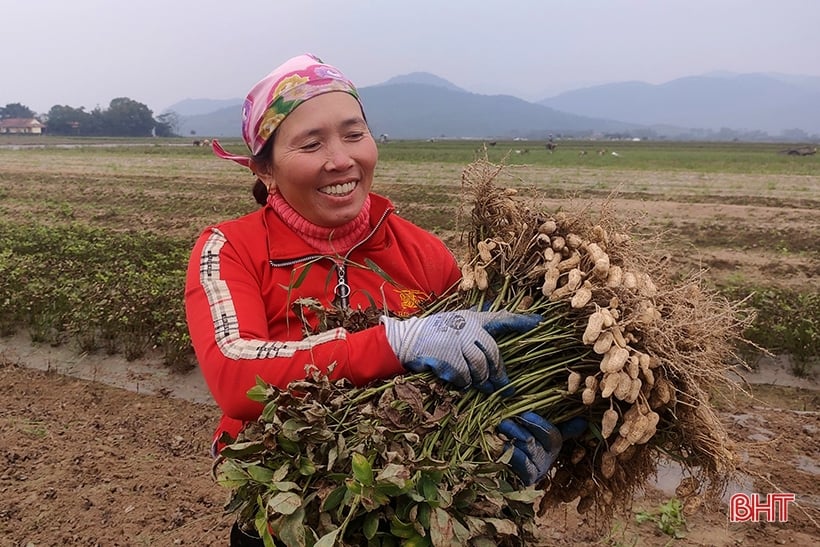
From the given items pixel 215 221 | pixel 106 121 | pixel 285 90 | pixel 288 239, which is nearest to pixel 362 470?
pixel 288 239

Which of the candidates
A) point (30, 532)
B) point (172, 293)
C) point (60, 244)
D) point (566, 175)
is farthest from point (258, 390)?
point (566, 175)

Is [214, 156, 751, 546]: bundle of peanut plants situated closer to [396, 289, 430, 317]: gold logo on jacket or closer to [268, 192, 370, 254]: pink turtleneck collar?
[396, 289, 430, 317]: gold logo on jacket

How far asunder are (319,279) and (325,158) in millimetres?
328

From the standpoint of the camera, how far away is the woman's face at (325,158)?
171cm

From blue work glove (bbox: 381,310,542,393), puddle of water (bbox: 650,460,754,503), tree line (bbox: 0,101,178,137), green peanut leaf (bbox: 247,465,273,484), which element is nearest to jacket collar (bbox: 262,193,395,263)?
blue work glove (bbox: 381,310,542,393)

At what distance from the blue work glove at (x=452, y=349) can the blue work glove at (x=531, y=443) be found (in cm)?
10

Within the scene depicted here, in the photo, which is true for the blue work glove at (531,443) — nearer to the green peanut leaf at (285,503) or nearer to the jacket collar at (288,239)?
the green peanut leaf at (285,503)

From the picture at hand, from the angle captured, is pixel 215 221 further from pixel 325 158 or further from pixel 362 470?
pixel 362 470

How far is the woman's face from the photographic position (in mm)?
1712

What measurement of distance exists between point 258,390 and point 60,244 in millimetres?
7845

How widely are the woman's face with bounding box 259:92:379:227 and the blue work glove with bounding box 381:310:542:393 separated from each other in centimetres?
39

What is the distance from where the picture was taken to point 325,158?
1.71 metres

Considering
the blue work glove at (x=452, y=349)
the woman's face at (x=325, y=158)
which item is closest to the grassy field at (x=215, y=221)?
the woman's face at (x=325, y=158)

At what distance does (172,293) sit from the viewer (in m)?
5.81
